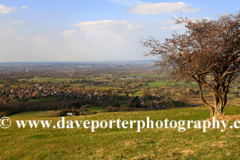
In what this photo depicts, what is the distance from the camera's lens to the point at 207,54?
39.1ft

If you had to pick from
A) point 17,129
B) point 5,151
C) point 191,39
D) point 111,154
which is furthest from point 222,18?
point 17,129

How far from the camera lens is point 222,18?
41.5ft

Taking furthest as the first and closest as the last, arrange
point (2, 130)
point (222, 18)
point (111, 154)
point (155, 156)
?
point (2, 130) → point (222, 18) → point (111, 154) → point (155, 156)

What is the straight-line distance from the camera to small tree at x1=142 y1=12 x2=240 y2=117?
12.1 meters

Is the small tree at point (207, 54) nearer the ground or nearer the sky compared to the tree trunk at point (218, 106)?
nearer the sky

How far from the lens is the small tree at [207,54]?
12.1 meters

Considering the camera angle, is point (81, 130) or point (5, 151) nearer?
point (5, 151)

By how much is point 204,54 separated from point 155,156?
7.30 m

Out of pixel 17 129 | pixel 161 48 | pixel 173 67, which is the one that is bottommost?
pixel 17 129

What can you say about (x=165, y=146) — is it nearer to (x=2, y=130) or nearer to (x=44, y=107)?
(x=2, y=130)

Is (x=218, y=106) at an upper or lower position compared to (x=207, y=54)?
lower

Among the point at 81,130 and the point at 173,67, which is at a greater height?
the point at 173,67

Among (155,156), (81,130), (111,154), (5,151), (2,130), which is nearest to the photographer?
(155,156)

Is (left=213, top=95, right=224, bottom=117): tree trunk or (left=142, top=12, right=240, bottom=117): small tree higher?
(left=142, top=12, right=240, bottom=117): small tree
